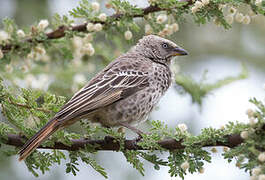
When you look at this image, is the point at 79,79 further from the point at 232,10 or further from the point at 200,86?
the point at 232,10

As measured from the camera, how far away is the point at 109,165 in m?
6.79

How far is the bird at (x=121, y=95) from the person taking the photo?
155 inches

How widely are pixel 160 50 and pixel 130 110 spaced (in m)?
1.20

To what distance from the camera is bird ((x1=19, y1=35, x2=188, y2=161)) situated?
3937 mm

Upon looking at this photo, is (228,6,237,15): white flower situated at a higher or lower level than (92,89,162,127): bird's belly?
higher

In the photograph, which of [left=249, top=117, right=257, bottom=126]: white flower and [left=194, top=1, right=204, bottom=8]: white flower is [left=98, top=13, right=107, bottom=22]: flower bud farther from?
→ [left=249, top=117, right=257, bottom=126]: white flower

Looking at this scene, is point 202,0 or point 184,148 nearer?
point 184,148

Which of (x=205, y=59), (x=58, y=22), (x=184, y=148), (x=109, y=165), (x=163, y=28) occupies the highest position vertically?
(x=58, y=22)

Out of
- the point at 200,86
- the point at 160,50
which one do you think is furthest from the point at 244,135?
the point at 160,50

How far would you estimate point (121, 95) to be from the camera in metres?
4.36

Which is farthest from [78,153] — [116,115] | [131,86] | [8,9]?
[8,9]

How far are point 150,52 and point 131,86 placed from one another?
90cm

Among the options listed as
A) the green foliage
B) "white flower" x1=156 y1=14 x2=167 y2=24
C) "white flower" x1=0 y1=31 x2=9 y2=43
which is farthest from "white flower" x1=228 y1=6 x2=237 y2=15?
"white flower" x1=0 y1=31 x2=9 y2=43

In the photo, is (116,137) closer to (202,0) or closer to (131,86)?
(131,86)
